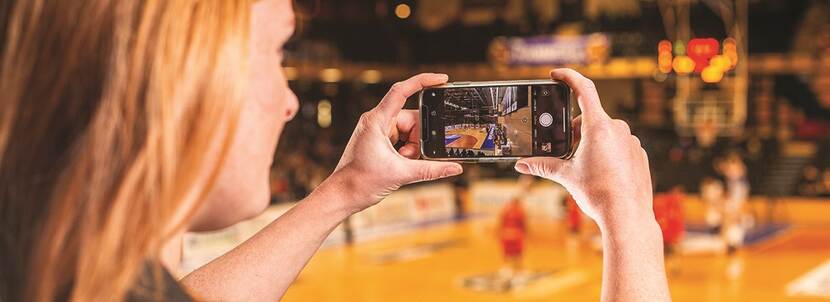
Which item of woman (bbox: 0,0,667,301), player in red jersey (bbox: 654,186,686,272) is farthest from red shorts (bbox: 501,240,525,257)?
woman (bbox: 0,0,667,301)

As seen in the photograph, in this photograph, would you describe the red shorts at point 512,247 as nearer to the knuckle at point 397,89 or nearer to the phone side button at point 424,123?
the phone side button at point 424,123

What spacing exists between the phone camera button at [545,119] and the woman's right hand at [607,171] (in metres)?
0.22

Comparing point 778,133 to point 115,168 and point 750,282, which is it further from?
point 115,168

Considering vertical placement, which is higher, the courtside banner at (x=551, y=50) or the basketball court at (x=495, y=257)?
the courtside banner at (x=551, y=50)

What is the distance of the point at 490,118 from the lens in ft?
4.85

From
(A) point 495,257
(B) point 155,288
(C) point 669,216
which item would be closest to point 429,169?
(B) point 155,288

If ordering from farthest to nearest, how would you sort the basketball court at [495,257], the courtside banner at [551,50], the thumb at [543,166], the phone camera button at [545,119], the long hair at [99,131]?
1. the courtside banner at [551,50]
2. the basketball court at [495,257]
3. the phone camera button at [545,119]
4. the thumb at [543,166]
5. the long hair at [99,131]

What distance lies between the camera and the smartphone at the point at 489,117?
141cm

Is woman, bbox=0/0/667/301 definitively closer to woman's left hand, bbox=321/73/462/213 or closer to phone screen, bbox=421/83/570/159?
woman's left hand, bbox=321/73/462/213

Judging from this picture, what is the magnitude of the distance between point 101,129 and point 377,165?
1.81 ft

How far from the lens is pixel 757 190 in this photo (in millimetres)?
18578

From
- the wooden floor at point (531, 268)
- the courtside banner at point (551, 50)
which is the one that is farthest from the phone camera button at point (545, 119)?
the courtside banner at point (551, 50)

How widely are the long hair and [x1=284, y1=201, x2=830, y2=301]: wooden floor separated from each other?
27.5 feet

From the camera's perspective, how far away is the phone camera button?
4.59ft
